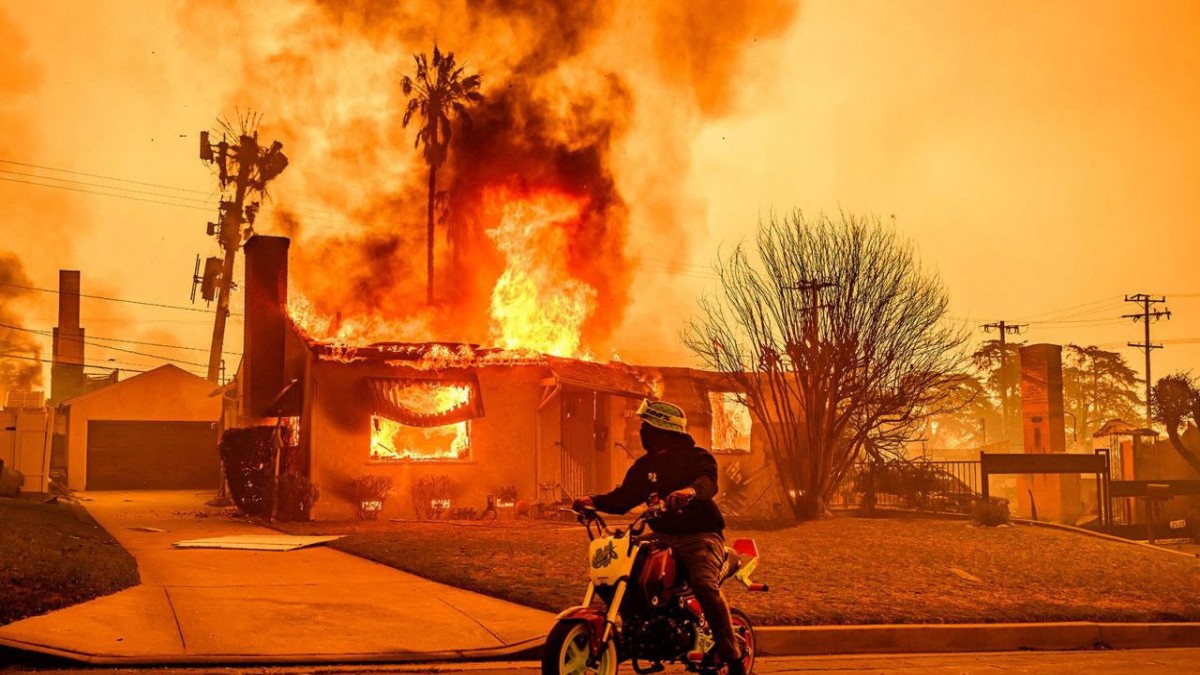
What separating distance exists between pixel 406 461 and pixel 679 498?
53.2 ft

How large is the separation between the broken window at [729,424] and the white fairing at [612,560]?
21.1m

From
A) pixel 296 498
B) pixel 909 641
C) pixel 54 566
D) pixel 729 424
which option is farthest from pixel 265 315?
pixel 909 641

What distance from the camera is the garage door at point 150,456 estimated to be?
4047cm

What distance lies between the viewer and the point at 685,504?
650 cm

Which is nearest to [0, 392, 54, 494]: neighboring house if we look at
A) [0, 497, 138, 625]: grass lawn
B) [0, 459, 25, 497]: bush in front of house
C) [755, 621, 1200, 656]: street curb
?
[0, 459, 25, 497]: bush in front of house

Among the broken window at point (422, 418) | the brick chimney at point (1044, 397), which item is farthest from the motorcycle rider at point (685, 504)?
the brick chimney at point (1044, 397)

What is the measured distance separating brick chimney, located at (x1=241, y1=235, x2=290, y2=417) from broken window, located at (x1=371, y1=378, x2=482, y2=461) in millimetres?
5081

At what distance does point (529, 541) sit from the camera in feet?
51.5

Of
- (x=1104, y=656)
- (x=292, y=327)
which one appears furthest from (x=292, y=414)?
(x=1104, y=656)

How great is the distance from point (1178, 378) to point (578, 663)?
32653 millimetres

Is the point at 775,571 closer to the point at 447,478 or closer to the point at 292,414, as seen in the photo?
the point at 447,478

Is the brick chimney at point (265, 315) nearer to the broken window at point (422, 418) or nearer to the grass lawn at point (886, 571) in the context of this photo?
the broken window at point (422, 418)

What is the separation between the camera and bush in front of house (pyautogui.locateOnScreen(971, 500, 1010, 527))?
19906mm

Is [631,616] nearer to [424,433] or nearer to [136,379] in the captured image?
[424,433]
